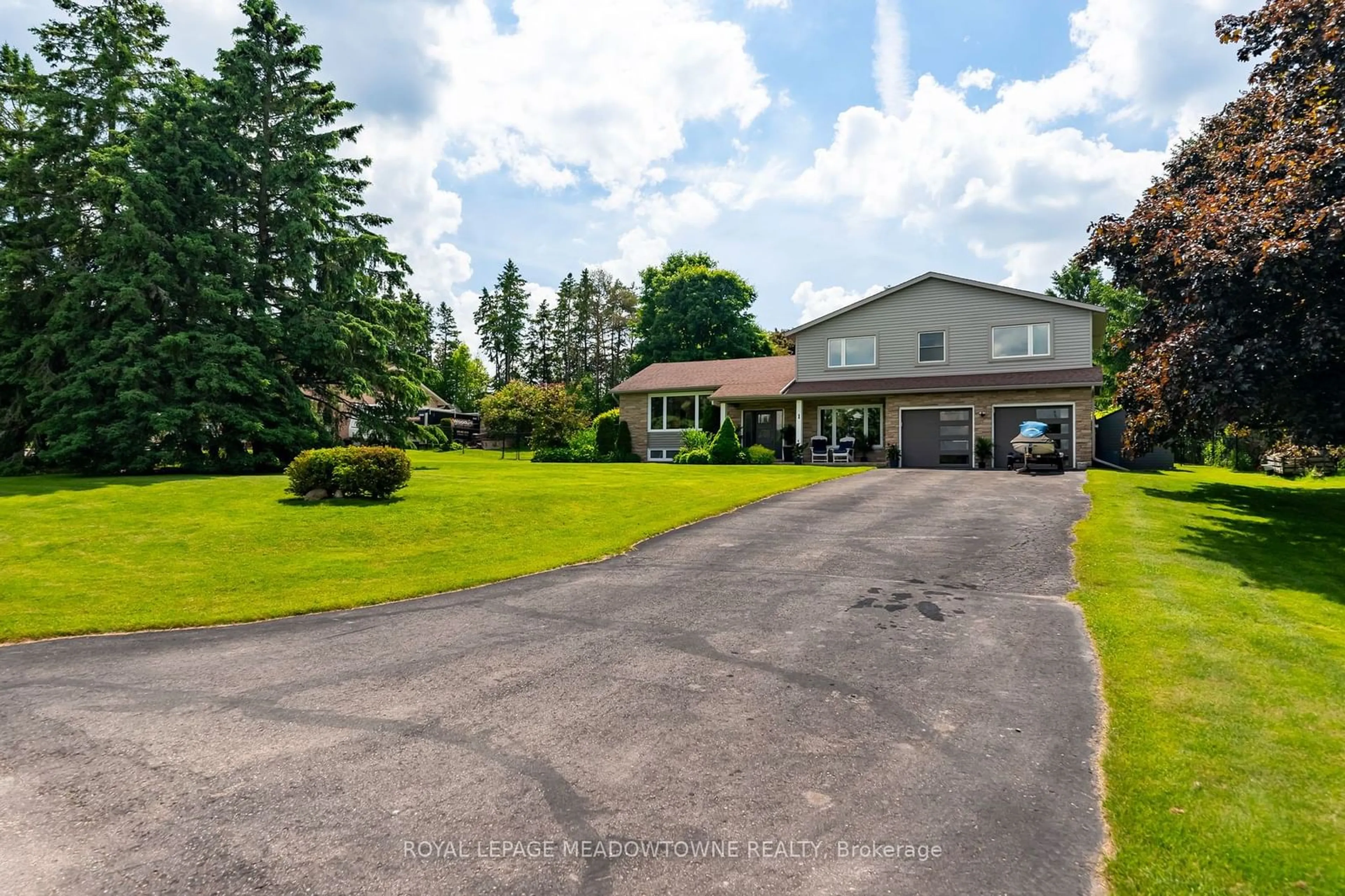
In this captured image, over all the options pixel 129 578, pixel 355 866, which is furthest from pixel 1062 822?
pixel 129 578

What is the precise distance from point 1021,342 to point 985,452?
15.4 ft

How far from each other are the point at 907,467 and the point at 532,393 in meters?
20.6

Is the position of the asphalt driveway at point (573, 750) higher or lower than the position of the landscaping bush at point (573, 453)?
lower

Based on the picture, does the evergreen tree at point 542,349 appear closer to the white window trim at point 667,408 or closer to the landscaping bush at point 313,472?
the white window trim at point 667,408

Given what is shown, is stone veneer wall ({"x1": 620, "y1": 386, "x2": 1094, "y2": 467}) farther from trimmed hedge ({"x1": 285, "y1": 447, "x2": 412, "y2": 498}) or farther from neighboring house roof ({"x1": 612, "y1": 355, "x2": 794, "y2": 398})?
trimmed hedge ({"x1": 285, "y1": 447, "x2": 412, "y2": 498})

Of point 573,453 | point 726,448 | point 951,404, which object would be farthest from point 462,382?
point 951,404

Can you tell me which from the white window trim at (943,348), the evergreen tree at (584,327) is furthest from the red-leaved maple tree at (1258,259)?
the evergreen tree at (584,327)

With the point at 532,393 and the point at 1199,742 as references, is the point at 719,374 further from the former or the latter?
the point at 1199,742

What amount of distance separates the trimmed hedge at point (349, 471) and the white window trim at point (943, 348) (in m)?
20.8

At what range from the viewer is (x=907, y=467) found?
25703 millimetres

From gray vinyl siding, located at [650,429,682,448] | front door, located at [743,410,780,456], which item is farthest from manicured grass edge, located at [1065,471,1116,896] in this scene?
gray vinyl siding, located at [650,429,682,448]

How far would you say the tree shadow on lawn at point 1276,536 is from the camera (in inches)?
331

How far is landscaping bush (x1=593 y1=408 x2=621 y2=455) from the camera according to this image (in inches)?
1310

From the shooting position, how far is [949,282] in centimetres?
2606
